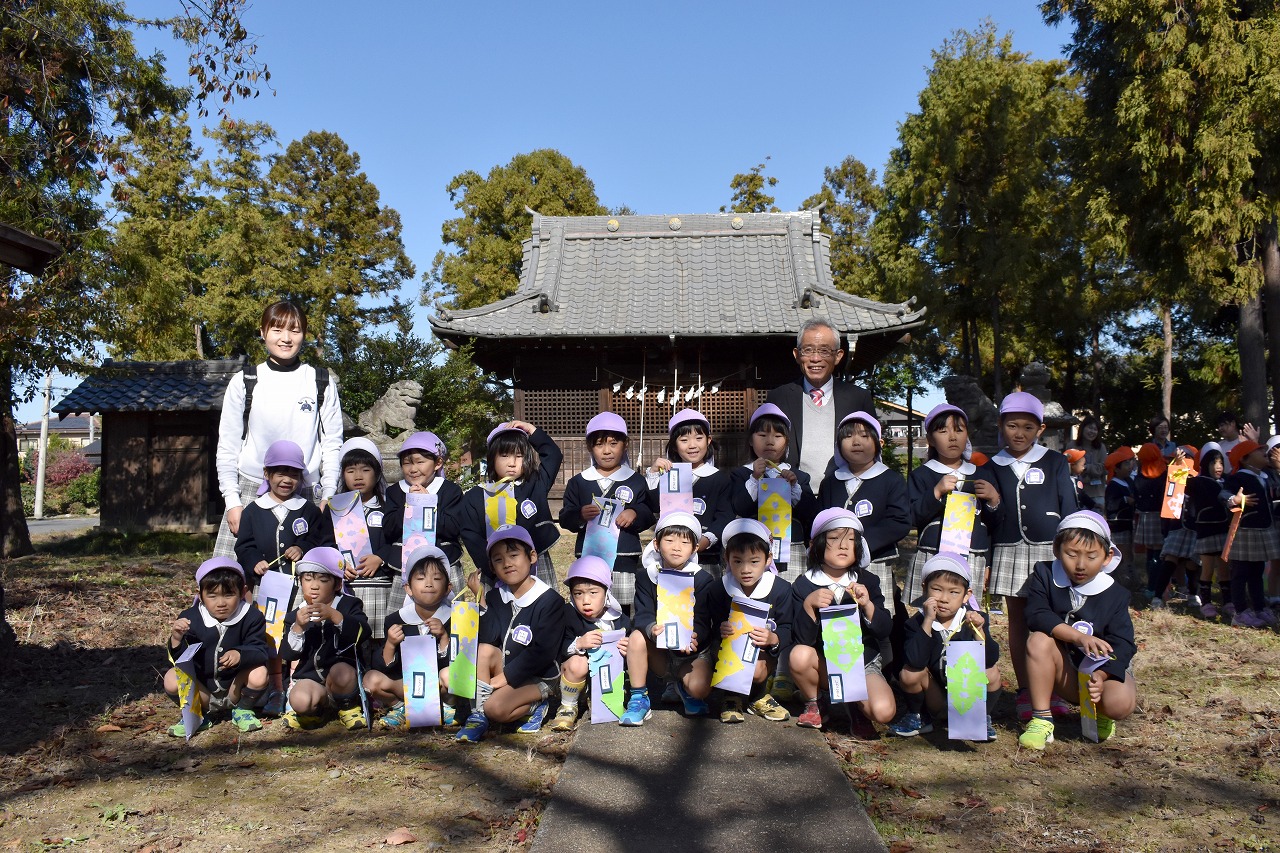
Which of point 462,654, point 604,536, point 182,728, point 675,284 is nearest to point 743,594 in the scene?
point 604,536

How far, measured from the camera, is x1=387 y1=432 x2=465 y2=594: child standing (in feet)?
16.6

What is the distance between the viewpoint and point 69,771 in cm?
402

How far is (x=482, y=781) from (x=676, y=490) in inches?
70.2

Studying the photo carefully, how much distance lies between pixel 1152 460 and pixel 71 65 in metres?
12.0

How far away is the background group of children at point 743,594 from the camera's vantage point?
4.21 metres

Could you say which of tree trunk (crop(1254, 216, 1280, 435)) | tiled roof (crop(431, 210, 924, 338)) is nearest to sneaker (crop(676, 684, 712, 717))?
tiled roof (crop(431, 210, 924, 338))

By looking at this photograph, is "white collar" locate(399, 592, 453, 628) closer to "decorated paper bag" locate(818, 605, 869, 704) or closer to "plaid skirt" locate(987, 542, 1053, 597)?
"decorated paper bag" locate(818, 605, 869, 704)

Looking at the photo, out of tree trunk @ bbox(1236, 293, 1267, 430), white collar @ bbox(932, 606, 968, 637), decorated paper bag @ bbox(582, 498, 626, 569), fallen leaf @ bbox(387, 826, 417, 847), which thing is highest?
tree trunk @ bbox(1236, 293, 1267, 430)

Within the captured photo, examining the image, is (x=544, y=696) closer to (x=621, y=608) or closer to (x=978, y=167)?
(x=621, y=608)

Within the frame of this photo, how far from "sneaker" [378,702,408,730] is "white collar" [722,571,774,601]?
5.71ft

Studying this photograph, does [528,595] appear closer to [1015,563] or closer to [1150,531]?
[1015,563]

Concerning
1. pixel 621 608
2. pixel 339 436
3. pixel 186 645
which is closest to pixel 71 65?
pixel 339 436

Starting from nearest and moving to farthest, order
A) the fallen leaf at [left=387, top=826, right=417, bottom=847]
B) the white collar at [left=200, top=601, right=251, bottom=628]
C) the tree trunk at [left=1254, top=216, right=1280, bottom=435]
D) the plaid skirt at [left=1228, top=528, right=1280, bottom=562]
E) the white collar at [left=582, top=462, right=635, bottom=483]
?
the fallen leaf at [left=387, top=826, right=417, bottom=847] < the white collar at [left=200, top=601, right=251, bottom=628] < the white collar at [left=582, top=462, right=635, bottom=483] < the plaid skirt at [left=1228, top=528, right=1280, bottom=562] < the tree trunk at [left=1254, top=216, right=1280, bottom=435]

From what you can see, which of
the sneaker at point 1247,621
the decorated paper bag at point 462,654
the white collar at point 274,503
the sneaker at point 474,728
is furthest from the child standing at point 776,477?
the sneaker at point 1247,621
